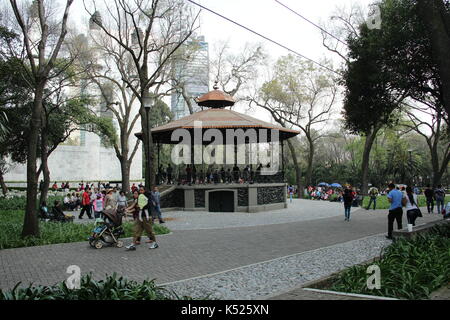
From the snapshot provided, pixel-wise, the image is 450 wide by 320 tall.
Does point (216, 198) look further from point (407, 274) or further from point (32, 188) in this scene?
point (407, 274)

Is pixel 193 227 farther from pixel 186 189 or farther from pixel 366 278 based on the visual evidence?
pixel 366 278

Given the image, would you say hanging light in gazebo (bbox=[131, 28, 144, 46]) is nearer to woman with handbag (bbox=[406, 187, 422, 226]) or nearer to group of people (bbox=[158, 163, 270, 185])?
group of people (bbox=[158, 163, 270, 185])

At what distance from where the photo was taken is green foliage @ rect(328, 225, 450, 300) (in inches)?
229

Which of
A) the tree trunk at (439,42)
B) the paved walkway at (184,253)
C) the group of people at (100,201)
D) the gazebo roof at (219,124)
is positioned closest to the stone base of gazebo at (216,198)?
the group of people at (100,201)

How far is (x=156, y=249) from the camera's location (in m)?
10.9

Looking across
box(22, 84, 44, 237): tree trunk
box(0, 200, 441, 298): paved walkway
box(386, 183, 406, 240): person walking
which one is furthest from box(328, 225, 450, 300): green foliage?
box(22, 84, 44, 237): tree trunk

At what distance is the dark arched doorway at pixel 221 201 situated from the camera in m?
23.9

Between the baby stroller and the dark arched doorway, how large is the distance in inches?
488

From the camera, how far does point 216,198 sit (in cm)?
2397

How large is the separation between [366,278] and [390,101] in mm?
11581

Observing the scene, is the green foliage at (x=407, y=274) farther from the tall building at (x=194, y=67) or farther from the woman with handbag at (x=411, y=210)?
the tall building at (x=194, y=67)

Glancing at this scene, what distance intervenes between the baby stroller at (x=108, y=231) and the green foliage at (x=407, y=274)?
22.4ft

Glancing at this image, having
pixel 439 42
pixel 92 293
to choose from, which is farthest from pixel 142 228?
pixel 439 42

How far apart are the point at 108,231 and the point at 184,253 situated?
2529 millimetres
